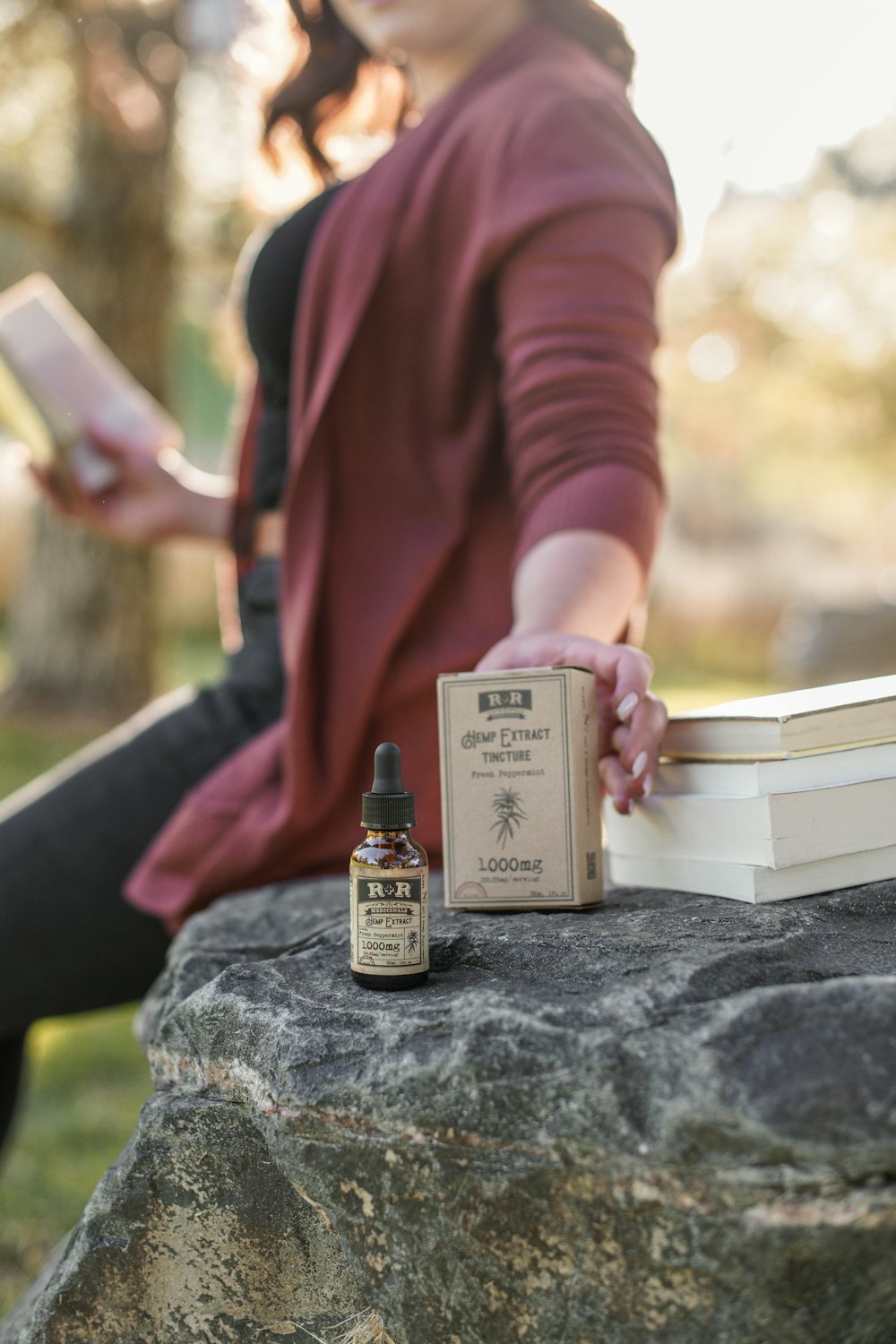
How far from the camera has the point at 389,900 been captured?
2.82ft

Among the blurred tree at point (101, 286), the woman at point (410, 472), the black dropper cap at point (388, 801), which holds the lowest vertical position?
the black dropper cap at point (388, 801)

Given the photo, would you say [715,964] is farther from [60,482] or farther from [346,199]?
[60,482]

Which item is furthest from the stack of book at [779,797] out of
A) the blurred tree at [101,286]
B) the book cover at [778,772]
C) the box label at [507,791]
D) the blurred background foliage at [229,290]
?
the blurred tree at [101,286]

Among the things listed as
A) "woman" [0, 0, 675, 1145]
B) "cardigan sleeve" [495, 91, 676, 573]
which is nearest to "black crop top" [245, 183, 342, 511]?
"woman" [0, 0, 675, 1145]

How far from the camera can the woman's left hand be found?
101 centimetres

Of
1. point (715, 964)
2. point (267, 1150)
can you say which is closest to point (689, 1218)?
point (715, 964)

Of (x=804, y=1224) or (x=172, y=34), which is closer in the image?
(x=804, y=1224)

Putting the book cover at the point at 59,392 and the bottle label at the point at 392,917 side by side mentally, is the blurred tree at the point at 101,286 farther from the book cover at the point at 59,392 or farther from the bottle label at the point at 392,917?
the bottle label at the point at 392,917

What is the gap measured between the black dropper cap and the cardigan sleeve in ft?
1.29

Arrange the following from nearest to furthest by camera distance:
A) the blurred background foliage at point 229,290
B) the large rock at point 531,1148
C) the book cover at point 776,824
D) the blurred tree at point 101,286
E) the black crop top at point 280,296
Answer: the large rock at point 531,1148, the book cover at point 776,824, the black crop top at point 280,296, the blurred background foliage at point 229,290, the blurred tree at point 101,286

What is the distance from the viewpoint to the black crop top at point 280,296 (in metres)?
1.42

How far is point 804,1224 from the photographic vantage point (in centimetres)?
67

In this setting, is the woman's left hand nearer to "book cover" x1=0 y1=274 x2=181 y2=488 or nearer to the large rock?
the large rock

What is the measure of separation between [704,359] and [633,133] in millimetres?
5162
